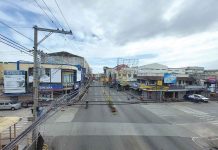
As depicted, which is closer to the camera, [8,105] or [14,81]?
[8,105]

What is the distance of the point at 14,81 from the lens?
174ft

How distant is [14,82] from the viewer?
174ft

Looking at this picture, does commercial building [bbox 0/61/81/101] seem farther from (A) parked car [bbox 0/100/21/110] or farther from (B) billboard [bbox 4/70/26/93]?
(A) parked car [bbox 0/100/21/110]

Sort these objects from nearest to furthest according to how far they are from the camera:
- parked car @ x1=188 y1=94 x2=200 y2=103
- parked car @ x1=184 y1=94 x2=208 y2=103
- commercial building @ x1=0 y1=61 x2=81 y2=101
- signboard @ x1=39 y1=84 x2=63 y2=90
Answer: commercial building @ x1=0 y1=61 x2=81 y2=101 < signboard @ x1=39 y1=84 x2=63 y2=90 < parked car @ x1=184 y1=94 x2=208 y2=103 < parked car @ x1=188 y1=94 x2=200 y2=103

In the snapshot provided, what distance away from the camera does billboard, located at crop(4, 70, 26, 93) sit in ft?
172

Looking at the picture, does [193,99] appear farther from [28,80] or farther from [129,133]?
[28,80]

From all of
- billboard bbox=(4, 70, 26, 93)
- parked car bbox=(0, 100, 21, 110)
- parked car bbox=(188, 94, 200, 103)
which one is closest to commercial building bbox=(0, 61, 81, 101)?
billboard bbox=(4, 70, 26, 93)

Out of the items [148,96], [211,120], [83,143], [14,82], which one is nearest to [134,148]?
[83,143]

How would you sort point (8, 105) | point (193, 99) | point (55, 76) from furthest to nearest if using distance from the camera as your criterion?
1. point (193, 99)
2. point (55, 76)
3. point (8, 105)

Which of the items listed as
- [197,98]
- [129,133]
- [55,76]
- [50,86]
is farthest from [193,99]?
[129,133]

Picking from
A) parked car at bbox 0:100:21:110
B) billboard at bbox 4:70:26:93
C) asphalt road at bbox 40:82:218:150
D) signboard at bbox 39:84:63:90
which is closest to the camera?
asphalt road at bbox 40:82:218:150

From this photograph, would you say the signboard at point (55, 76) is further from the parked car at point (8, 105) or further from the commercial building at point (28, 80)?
the parked car at point (8, 105)

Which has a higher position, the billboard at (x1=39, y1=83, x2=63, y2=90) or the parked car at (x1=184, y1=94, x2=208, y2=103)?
the billboard at (x1=39, y1=83, x2=63, y2=90)

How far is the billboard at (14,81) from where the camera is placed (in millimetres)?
52562
